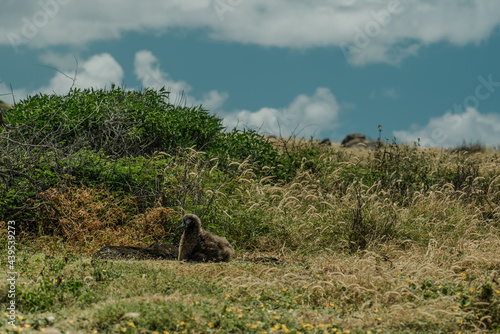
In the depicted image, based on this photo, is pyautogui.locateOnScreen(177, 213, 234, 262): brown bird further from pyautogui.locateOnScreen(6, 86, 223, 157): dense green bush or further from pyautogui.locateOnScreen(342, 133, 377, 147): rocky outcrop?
Answer: pyautogui.locateOnScreen(342, 133, 377, 147): rocky outcrop

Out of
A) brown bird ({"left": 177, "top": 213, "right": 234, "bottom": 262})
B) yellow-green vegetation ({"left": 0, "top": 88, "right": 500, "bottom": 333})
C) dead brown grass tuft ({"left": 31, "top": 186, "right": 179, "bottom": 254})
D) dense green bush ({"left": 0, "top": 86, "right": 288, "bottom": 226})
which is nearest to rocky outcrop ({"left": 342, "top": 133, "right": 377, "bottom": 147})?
yellow-green vegetation ({"left": 0, "top": 88, "right": 500, "bottom": 333})

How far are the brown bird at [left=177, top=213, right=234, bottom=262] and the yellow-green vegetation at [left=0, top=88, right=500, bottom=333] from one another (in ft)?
1.09

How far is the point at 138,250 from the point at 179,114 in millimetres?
6327

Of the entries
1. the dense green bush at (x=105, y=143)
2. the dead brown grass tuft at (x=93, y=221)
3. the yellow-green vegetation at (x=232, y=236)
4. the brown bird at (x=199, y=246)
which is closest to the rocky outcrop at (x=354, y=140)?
the yellow-green vegetation at (x=232, y=236)

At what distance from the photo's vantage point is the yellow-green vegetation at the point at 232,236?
211 inches

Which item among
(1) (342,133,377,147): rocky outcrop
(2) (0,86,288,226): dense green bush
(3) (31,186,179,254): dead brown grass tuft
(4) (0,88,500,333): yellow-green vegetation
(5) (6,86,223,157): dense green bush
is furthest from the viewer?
(1) (342,133,377,147): rocky outcrop

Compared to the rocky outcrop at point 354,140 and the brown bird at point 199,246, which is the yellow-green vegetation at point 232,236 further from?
the rocky outcrop at point 354,140

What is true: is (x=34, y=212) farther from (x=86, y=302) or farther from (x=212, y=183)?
(x=86, y=302)

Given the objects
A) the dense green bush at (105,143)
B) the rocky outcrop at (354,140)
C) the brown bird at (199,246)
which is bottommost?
the brown bird at (199,246)

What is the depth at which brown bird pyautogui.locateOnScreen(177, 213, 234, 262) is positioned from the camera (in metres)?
7.63

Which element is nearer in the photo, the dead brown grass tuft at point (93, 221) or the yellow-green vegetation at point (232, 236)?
the yellow-green vegetation at point (232, 236)

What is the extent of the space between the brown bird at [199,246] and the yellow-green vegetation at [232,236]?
1.09 feet

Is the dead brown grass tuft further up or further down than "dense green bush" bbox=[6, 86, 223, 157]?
further down

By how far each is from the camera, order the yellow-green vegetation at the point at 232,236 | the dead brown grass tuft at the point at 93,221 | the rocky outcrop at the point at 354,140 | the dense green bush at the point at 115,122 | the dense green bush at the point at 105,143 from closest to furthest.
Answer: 1. the yellow-green vegetation at the point at 232,236
2. the dead brown grass tuft at the point at 93,221
3. the dense green bush at the point at 105,143
4. the dense green bush at the point at 115,122
5. the rocky outcrop at the point at 354,140
